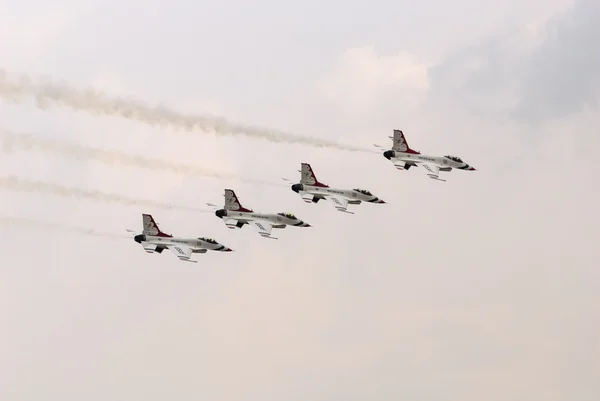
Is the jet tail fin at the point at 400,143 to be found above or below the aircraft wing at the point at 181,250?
above

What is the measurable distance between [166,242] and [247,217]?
6.56m

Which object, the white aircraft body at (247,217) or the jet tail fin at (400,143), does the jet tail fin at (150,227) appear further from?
the jet tail fin at (400,143)

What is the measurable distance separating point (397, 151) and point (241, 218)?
45.3ft

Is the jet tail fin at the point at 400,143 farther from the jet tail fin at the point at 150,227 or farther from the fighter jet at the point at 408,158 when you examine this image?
the jet tail fin at the point at 150,227

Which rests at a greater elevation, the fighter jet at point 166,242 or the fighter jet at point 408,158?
the fighter jet at point 408,158

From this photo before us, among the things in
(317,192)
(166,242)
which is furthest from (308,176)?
(166,242)

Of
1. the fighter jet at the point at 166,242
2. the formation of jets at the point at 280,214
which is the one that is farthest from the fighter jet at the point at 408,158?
the fighter jet at the point at 166,242

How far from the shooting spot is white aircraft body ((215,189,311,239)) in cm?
9012

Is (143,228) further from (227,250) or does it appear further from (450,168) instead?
(450,168)

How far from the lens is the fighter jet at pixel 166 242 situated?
292 ft

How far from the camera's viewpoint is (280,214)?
9238 centimetres

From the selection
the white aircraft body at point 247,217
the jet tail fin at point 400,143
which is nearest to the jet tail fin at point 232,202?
the white aircraft body at point 247,217

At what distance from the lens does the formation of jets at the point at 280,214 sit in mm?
89375

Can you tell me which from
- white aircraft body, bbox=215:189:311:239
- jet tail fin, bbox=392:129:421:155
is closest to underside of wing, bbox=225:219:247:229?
white aircraft body, bbox=215:189:311:239
